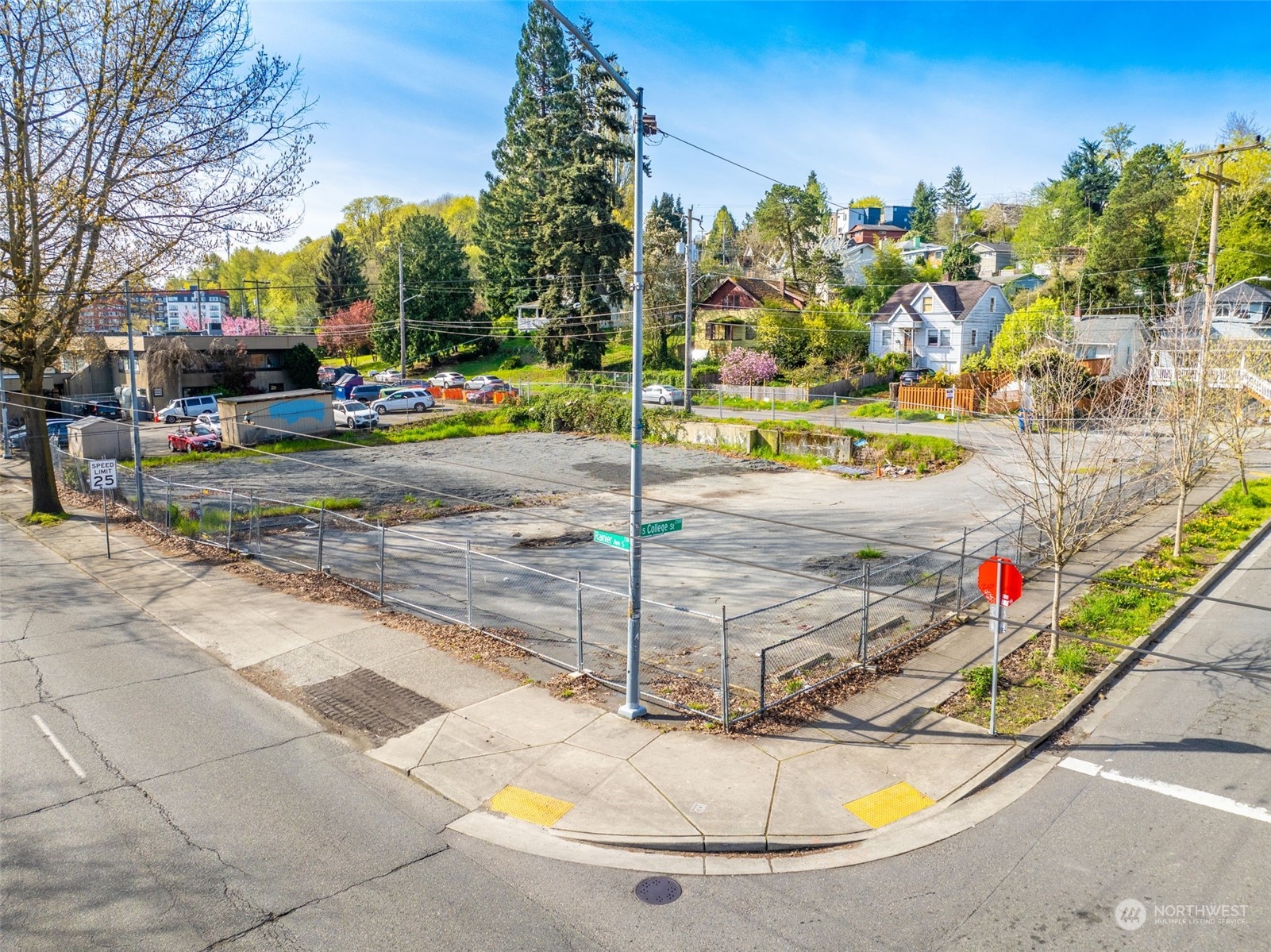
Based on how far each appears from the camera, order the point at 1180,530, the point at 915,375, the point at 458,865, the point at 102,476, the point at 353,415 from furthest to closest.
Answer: the point at 915,375, the point at 353,415, the point at 102,476, the point at 1180,530, the point at 458,865

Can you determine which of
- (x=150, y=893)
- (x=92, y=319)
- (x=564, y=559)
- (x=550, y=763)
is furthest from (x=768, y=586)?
(x=92, y=319)

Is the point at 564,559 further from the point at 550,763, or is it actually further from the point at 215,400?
the point at 215,400

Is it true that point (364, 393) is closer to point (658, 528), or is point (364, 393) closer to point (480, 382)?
point (480, 382)

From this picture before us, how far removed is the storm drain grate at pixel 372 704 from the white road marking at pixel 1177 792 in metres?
8.41

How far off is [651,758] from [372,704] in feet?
14.4

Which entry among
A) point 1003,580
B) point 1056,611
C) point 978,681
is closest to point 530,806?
point 1003,580

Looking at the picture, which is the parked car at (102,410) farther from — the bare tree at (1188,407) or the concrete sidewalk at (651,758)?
the bare tree at (1188,407)

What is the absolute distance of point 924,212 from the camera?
128 m

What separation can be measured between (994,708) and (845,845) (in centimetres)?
354

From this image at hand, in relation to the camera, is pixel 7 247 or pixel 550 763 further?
pixel 7 247

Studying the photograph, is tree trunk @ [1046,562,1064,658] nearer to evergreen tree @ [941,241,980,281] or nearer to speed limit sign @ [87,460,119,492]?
speed limit sign @ [87,460,119,492]

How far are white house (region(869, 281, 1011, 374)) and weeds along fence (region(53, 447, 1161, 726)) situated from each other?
40.4 metres

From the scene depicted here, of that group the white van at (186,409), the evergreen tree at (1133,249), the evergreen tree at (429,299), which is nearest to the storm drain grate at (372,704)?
the white van at (186,409)

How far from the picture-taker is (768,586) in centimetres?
1806
